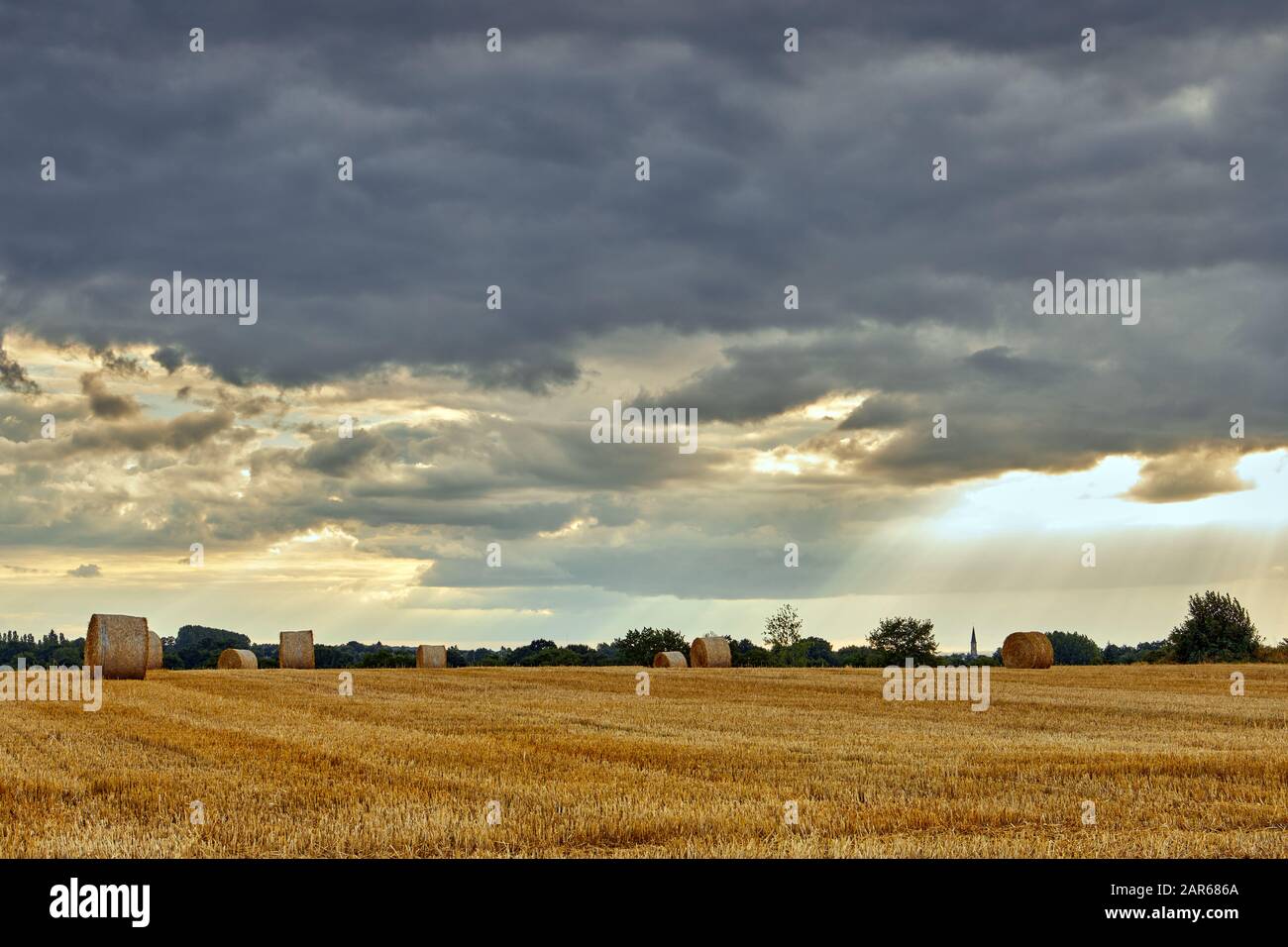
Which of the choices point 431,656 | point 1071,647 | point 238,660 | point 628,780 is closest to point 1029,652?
point 431,656

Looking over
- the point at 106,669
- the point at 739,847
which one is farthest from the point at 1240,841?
the point at 106,669

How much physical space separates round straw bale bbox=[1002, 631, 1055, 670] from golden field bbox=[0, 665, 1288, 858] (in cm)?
2888

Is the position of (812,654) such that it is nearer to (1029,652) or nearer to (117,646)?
(1029,652)

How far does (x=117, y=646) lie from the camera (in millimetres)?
43594

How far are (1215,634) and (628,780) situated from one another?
83.5 m

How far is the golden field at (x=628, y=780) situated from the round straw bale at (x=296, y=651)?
31812mm

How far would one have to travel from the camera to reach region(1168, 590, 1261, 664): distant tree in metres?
84.2

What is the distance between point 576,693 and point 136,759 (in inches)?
835

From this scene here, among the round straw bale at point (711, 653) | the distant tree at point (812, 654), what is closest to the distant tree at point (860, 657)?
the distant tree at point (812, 654)

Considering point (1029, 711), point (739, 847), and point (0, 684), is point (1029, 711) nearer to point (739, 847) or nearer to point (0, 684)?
point (739, 847)

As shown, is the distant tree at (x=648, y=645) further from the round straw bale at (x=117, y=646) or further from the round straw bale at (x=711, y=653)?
the round straw bale at (x=117, y=646)

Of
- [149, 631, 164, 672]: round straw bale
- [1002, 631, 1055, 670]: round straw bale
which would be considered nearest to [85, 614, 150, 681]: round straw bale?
[149, 631, 164, 672]: round straw bale

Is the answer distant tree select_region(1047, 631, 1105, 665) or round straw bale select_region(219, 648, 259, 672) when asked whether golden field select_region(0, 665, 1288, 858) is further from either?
distant tree select_region(1047, 631, 1105, 665)

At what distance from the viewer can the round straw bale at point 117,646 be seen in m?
43.1
